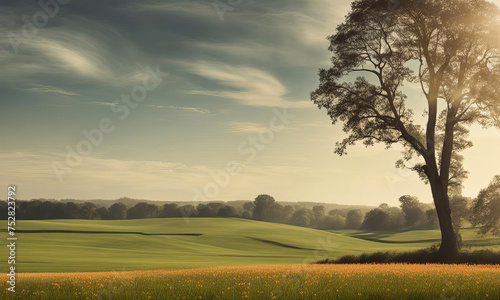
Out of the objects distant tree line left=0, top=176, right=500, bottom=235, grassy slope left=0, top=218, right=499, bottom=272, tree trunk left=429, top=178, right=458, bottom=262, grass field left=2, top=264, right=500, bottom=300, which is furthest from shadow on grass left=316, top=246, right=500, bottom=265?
distant tree line left=0, top=176, right=500, bottom=235

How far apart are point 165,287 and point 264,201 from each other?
466 ft

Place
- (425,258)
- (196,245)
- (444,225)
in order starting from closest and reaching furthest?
(425,258), (444,225), (196,245)

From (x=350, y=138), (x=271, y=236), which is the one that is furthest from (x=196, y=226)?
(x=350, y=138)

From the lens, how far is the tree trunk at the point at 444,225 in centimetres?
2639

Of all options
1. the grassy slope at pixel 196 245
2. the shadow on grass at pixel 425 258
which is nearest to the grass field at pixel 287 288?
the shadow on grass at pixel 425 258

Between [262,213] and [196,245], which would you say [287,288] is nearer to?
[196,245]

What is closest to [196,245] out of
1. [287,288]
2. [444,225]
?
[444,225]

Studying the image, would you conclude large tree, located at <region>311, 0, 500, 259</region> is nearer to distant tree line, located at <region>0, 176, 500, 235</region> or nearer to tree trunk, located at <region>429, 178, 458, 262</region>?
tree trunk, located at <region>429, 178, 458, 262</region>

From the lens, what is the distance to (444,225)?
27.8m

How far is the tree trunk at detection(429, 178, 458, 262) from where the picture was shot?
26.4 meters

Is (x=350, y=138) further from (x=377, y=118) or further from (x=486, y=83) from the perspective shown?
(x=486, y=83)

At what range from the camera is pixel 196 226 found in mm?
102500

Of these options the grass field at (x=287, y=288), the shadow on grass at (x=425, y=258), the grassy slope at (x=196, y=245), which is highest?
the grass field at (x=287, y=288)

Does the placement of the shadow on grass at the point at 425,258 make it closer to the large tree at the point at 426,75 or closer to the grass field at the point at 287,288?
the large tree at the point at 426,75
